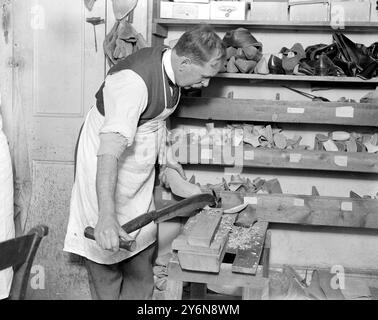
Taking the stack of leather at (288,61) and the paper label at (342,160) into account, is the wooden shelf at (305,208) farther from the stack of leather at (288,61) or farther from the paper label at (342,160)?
the stack of leather at (288,61)

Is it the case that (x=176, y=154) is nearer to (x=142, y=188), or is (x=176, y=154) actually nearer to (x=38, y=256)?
(x=142, y=188)

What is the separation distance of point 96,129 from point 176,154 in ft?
3.16

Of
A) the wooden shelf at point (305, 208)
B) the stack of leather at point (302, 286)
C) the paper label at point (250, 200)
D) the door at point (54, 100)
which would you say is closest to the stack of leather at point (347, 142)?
the wooden shelf at point (305, 208)

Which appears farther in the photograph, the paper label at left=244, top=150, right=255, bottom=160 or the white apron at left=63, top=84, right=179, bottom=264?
the paper label at left=244, top=150, right=255, bottom=160

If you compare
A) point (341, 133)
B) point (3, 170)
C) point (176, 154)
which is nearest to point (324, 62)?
point (341, 133)

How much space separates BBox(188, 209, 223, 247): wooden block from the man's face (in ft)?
2.04

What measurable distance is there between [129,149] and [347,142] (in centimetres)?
161

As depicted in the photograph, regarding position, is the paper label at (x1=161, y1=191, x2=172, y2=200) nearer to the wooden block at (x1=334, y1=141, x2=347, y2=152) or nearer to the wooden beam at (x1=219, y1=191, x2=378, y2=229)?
the wooden beam at (x1=219, y1=191, x2=378, y2=229)

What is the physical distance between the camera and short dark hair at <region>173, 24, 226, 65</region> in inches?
86.3

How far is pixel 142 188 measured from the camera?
2.63 meters

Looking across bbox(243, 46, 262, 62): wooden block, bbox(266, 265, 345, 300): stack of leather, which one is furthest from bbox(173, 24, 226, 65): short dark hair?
bbox(266, 265, 345, 300): stack of leather

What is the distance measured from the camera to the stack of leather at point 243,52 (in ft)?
10.8

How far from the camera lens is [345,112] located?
10.6 ft

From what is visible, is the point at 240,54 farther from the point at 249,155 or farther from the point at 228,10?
the point at 249,155
